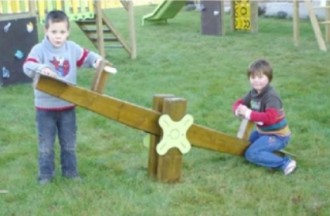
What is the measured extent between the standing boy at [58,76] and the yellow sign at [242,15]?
996 centimetres

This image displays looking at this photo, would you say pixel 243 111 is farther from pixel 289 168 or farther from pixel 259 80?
pixel 289 168

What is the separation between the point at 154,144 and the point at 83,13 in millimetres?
6004

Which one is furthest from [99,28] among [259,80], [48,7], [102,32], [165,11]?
[165,11]

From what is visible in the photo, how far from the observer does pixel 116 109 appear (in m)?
3.96

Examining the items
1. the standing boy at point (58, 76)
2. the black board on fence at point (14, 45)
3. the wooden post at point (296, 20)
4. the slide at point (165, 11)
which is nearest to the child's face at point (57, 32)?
the standing boy at point (58, 76)

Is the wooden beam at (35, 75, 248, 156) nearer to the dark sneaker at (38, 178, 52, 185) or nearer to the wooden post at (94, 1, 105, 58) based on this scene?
the dark sneaker at (38, 178, 52, 185)

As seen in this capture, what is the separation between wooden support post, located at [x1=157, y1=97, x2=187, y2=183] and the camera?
4.00 metres

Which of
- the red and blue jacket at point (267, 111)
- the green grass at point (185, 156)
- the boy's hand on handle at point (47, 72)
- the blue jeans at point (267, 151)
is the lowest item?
the green grass at point (185, 156)

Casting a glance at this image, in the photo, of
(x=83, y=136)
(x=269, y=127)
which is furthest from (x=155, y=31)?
(x=269, y=127)

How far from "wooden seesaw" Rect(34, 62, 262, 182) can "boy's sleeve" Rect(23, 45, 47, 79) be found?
9 centimetres

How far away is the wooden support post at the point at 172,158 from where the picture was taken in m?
4.00

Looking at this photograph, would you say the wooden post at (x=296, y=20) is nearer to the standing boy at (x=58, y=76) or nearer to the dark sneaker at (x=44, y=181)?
the standing boy at (x=58, y=76)

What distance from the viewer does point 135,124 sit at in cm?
400

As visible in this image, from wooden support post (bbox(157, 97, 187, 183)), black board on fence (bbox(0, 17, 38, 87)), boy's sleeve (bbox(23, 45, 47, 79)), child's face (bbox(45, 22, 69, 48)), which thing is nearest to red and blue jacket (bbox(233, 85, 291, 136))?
wooden support post (bbox(157, 97, 187, 183))
